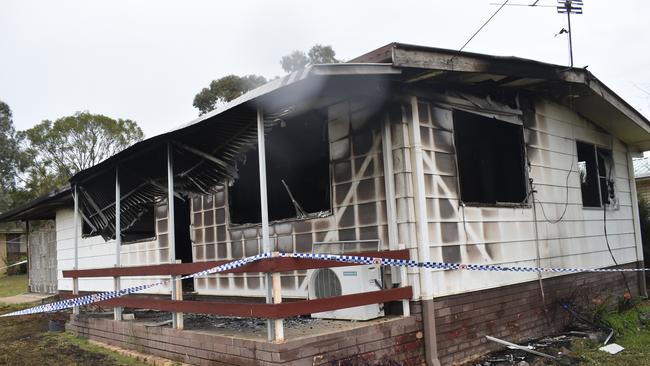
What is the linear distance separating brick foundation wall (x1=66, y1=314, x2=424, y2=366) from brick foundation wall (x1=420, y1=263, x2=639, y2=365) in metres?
0.37

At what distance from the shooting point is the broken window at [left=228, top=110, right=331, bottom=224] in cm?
683

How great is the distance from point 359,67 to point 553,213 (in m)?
4.43

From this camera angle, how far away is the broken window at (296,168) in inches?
269

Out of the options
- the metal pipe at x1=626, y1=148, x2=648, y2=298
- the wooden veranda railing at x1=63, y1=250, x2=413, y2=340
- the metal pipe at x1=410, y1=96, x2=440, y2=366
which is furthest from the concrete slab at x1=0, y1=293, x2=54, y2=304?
the metal pipe at x1=626, y1=148, x2=648, y2=298

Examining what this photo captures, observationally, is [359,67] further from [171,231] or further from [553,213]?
[553,213]

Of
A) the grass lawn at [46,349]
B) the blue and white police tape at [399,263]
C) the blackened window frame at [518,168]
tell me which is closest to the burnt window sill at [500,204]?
the blackened window frame at [518,168]

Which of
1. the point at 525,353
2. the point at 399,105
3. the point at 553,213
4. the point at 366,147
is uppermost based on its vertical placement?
the point at 399,105

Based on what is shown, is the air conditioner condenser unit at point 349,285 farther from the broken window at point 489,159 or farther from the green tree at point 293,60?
the green tree at point 293,60

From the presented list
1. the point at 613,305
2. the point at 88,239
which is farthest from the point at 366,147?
the point at 88,239

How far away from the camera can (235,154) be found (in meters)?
6.23

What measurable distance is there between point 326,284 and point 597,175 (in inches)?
233

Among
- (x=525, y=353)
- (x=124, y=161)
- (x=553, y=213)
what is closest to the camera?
(x=525, y=353)

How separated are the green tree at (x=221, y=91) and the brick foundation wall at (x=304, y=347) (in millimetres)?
25405

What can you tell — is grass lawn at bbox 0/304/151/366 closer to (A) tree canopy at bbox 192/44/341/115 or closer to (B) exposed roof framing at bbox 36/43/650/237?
(B) exposed roof framing at bbox 36/43/650/237
